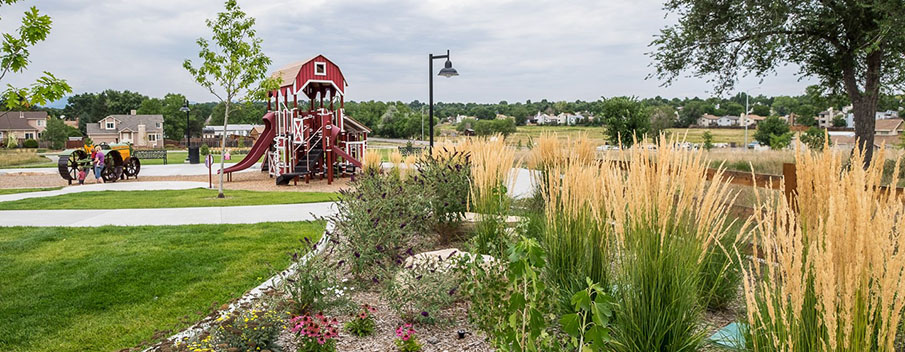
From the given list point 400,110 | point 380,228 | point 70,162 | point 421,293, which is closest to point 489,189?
point 380,228

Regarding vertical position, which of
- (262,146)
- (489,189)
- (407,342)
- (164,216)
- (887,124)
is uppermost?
(887,124)

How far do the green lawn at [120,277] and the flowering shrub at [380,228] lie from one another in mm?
742

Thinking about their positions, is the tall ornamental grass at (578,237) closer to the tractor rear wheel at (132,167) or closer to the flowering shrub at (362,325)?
the flowering shrub at (362,325)

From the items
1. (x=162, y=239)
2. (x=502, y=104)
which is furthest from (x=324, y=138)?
(x=502, y=104)

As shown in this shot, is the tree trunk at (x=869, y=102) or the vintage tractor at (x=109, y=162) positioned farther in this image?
the vintage tractor at (x=109, y=162)

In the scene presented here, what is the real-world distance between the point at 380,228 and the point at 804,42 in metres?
13.4

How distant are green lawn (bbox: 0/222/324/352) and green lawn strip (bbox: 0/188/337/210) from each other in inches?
110

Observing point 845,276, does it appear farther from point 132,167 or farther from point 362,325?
point 132,167

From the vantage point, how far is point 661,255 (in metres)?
2.57

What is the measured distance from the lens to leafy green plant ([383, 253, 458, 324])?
146 inches

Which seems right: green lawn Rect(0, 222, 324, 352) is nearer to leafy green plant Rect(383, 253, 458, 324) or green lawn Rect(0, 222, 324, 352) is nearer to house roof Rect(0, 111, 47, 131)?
leafy green plant Rect(383, 253, 458, 324)

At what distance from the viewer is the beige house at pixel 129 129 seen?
7356 centimetres

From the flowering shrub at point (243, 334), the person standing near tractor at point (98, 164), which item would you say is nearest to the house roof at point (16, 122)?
the person standing near tractor at point (98, 164)

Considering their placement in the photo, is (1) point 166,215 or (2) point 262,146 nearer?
(1) point 166,215
